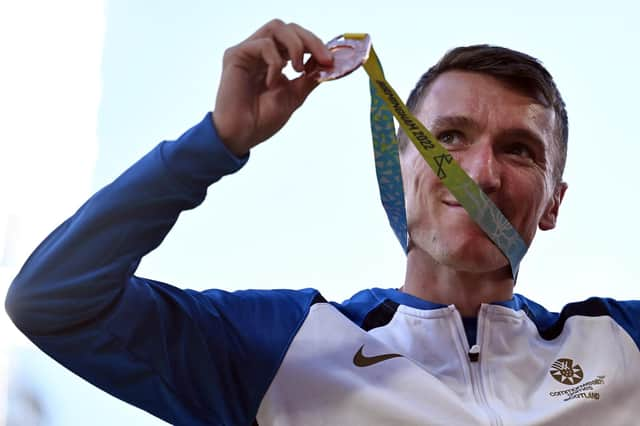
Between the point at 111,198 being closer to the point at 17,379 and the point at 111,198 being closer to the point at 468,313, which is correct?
the point at 468,313

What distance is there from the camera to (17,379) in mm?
2346

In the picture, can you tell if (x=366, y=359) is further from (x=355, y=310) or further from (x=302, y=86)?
(x=302, y=86)

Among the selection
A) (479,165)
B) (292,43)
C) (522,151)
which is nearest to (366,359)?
(479,165)

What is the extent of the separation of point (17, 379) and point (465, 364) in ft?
4.35

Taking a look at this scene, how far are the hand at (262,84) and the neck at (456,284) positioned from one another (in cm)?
61

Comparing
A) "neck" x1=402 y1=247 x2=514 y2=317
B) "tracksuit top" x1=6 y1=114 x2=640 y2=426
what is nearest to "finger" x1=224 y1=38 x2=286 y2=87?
"tracksuit top" x1=6 y1=114 x2=640 y2=426

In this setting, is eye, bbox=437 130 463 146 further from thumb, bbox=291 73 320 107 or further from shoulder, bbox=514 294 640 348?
thumb, bbox=291 73 320 107

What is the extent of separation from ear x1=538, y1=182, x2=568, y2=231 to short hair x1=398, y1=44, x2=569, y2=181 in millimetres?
50

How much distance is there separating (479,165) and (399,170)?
202mm

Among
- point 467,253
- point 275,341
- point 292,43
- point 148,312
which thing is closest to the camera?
point 292,43

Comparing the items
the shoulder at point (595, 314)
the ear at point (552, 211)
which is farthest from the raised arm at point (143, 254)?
the ear at point (552, 211)

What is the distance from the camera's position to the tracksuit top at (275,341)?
1.21 m

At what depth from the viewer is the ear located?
6.42ft

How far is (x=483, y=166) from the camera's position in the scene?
1.68 metres
